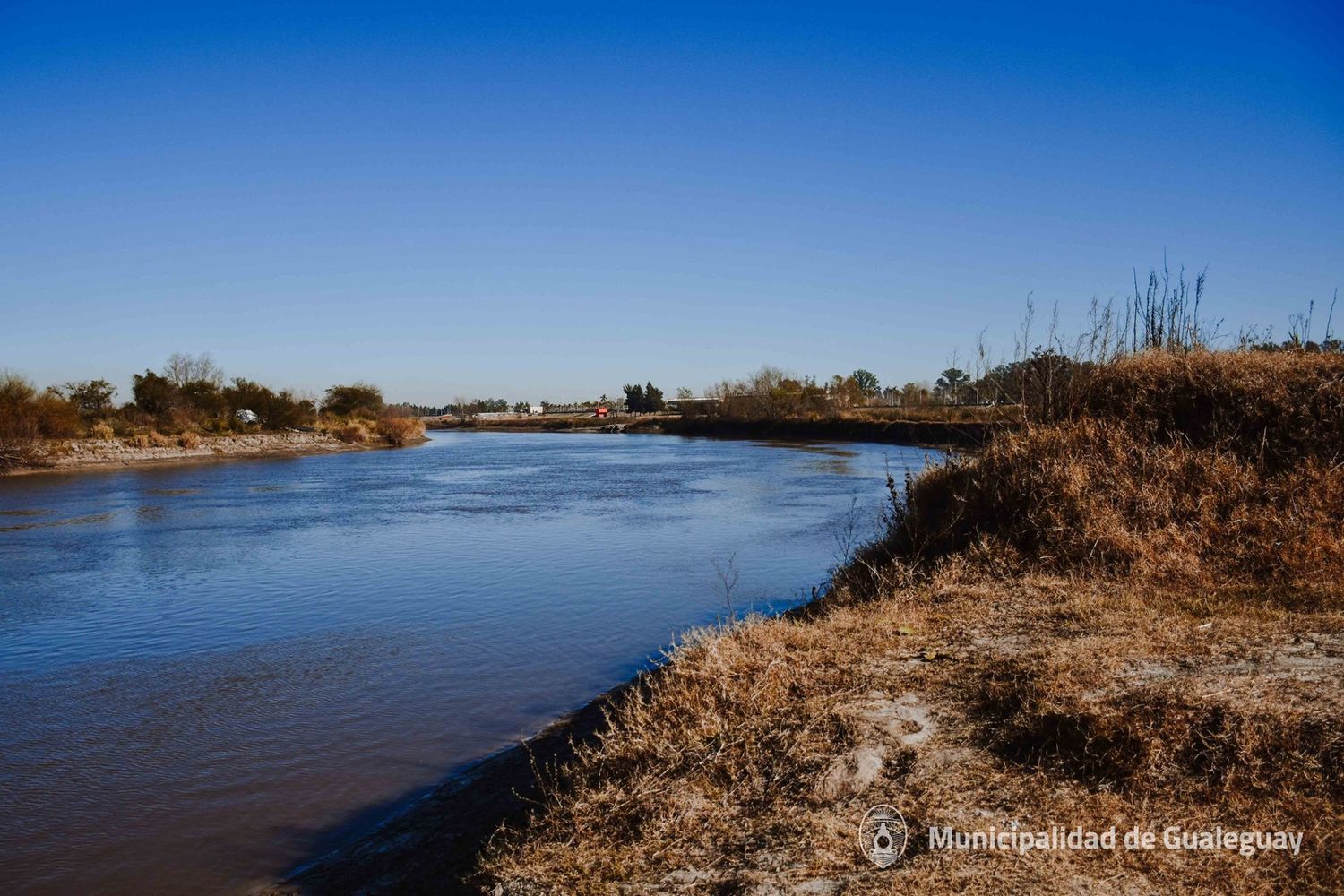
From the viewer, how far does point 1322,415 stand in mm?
9227

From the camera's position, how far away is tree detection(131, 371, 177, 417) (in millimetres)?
50719

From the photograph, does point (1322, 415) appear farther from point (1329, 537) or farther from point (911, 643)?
point (911, 643)

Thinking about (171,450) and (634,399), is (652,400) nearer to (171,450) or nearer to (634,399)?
(634,399)

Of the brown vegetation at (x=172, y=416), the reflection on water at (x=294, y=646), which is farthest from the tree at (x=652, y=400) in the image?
the reflection on water at (x=294, y=646)

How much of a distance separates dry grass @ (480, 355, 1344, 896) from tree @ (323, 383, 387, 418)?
69.6 metres

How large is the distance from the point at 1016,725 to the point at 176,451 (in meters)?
49.5

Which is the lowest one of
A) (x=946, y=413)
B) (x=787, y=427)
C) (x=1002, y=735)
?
(x=1002, y=735)

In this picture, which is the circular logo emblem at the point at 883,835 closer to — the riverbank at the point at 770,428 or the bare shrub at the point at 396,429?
the riverbank at the point at 770,428

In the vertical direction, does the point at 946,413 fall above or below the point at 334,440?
above

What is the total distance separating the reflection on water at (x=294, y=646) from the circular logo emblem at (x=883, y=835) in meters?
3.50

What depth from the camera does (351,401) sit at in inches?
2830

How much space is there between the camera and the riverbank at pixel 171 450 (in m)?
36.7

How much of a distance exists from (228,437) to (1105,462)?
2032 inches

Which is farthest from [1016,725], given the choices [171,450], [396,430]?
[396,430]
